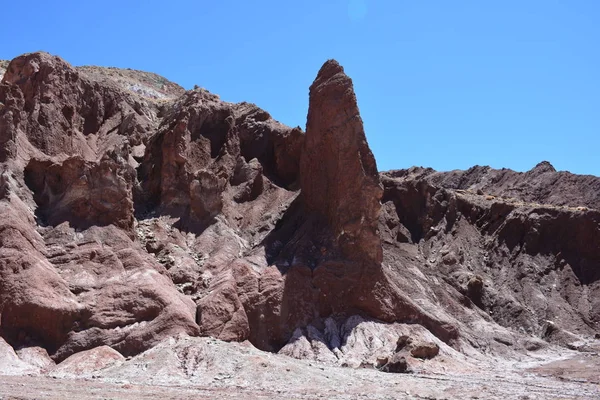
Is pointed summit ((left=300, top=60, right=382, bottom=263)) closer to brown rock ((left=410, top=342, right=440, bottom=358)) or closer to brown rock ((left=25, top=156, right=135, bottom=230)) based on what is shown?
brown rock ((left=410, top=342, right=440, bottom=358))

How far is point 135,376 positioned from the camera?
29109mm

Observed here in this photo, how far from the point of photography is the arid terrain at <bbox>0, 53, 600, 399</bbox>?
104ft

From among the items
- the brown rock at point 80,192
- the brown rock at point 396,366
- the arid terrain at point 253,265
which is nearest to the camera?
the arid terrain at point 253,265

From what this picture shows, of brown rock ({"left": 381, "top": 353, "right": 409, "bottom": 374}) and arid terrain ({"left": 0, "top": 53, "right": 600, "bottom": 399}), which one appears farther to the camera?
brown rock ({"left": 381, "top": 353, "right": 409, "bottom": 374})

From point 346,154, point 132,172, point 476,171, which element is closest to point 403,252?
point 346,154

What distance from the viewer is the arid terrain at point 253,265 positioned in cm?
3156

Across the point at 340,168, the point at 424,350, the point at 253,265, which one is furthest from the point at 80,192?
the point at 424,350

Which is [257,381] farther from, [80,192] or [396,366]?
[80,192]

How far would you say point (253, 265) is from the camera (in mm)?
43750

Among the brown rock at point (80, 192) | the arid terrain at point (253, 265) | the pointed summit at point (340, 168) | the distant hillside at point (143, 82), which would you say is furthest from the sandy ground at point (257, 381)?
the distant hillside at point (143, 82)

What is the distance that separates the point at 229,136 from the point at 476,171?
225ft

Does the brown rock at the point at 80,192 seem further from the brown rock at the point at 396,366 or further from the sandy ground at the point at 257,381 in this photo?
the brown rock at the point at 396,366

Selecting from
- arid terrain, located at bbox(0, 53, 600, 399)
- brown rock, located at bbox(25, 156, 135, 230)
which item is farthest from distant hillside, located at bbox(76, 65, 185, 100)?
brown rock, located at bbox(25, 156, 135, 230)

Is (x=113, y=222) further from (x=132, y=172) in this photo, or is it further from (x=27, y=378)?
(x=27, y=378)
